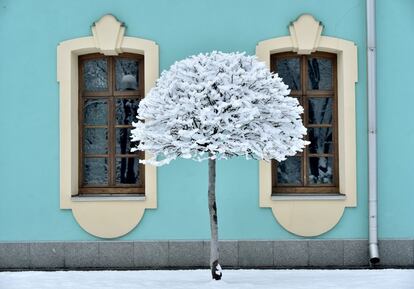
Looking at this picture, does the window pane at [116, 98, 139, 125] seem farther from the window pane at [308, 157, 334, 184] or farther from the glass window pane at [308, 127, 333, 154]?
the window pane at [308, 157, 334, 184]

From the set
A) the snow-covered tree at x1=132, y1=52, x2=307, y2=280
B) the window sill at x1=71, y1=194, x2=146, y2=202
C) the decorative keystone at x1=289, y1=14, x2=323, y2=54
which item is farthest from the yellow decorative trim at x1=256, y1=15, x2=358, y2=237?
the window sill at x1=71, y1=194, x2=146, y2=202

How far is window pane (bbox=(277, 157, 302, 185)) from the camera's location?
934cm

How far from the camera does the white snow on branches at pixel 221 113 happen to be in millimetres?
6992

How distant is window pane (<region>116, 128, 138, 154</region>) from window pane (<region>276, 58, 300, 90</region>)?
252 cm

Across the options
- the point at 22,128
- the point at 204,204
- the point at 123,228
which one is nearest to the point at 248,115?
the point at 204,204

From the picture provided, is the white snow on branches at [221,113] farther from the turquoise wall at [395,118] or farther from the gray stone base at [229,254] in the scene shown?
the turquoise wall at [395,118]

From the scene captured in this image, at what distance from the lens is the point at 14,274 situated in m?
8.56

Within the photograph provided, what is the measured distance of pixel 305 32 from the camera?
8.96 meters

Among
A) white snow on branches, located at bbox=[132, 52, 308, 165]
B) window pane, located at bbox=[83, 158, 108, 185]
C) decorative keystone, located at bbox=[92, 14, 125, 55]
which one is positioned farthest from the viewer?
window pane, located at bbox=[83, 158, 108, 185]

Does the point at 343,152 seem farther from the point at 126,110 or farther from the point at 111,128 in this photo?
the point at 111,128

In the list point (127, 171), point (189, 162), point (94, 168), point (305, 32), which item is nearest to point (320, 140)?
point (305, 32)

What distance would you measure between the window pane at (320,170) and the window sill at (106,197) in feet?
8.56

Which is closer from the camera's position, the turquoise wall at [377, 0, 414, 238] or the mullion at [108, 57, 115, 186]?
the turquoise wall at [377, 0, 414, 238]

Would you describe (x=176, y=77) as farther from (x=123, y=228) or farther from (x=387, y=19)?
(x=387, y=19)
